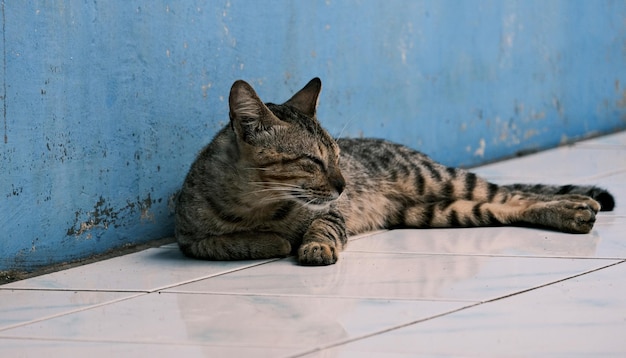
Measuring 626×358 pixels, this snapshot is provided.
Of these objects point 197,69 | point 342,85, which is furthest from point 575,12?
point 197,69

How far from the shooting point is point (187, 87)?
5629 millimetres

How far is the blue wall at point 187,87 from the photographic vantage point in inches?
190

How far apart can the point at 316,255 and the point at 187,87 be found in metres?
1.35

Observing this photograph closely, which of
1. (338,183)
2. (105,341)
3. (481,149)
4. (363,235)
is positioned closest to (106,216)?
(338,183)

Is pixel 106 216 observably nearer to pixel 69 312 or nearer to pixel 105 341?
pixel 69 312

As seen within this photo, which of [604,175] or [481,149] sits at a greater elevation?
[481,149]

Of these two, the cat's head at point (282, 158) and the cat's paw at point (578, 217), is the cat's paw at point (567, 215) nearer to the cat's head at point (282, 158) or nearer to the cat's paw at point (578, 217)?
→ the cat's paw at point (578, 217)

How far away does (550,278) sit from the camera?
444 cm

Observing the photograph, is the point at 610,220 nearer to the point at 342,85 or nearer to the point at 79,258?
the point at 342,85

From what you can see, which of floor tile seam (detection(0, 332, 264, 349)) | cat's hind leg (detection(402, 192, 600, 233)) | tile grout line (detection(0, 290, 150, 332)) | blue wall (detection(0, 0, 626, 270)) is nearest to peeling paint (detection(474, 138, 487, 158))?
blue wall (detection(0, 0, 626, 270))

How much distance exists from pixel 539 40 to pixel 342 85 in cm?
261

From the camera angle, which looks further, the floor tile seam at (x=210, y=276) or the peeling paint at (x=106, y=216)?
the peeling paint at (x=106, y=216)

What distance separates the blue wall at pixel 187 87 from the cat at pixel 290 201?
38cm

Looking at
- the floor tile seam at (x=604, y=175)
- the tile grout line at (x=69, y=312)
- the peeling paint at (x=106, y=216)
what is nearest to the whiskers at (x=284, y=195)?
the peeling paint at (x=106, y=216)
